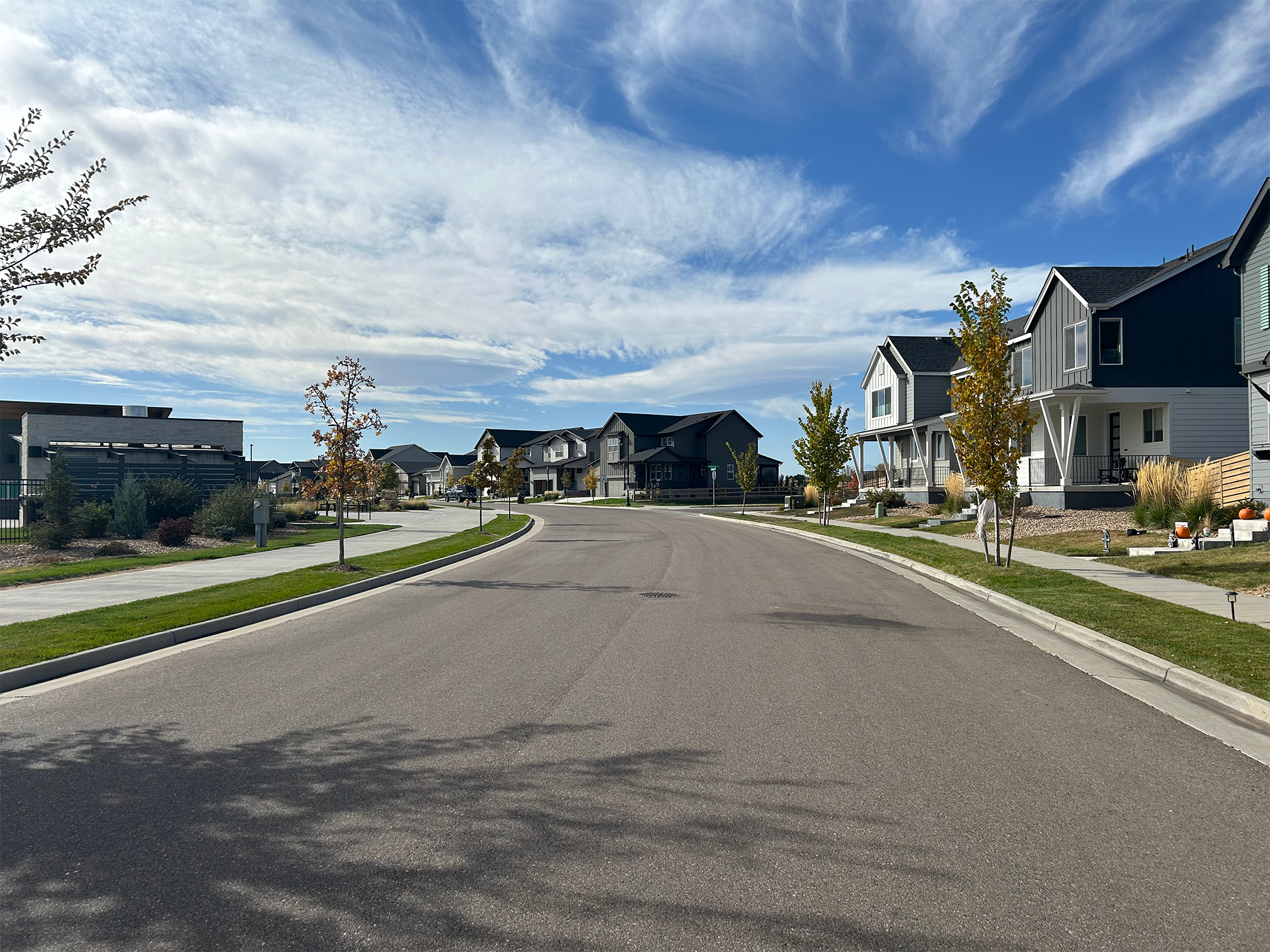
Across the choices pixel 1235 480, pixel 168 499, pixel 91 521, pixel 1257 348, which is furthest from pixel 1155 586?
pixel 168 499

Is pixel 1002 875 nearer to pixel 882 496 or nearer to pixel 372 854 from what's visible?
pixel 372 854

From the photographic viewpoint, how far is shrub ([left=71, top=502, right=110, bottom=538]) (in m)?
23.3

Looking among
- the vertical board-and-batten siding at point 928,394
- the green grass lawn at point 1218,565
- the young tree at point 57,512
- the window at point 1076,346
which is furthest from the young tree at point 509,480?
the green grass lawn at point 1218,565

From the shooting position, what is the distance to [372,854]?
3998mm

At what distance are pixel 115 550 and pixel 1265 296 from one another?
30337 millimetres

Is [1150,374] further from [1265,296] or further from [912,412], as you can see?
[912,412]

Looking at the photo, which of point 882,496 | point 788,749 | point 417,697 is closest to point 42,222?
point 417,697

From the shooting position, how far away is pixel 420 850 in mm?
4039

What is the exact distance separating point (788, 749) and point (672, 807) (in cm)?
130

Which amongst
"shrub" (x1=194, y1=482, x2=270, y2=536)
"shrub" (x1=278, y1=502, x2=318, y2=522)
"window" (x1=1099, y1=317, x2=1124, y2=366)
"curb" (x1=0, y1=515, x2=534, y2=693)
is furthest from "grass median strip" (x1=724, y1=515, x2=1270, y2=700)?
"shrub" (x1=278, y1=502, x2=318, y2=522)

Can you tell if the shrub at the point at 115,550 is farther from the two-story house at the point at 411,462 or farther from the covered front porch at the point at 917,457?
the two-story house at the point at 411,462

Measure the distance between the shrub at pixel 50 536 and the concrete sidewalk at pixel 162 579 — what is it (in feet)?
14.8

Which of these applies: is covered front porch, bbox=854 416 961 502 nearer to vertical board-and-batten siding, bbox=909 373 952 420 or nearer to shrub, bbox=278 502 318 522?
vertical board-and-batten siding, bbox=909 373 952 420

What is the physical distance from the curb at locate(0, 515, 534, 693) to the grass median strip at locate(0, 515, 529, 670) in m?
0.14
